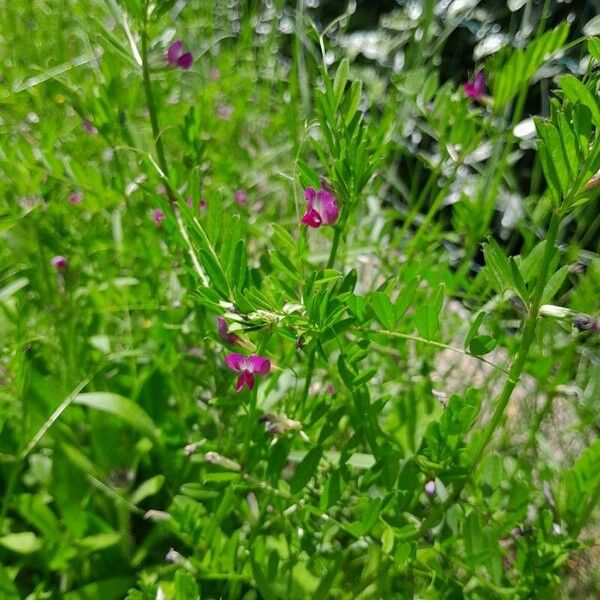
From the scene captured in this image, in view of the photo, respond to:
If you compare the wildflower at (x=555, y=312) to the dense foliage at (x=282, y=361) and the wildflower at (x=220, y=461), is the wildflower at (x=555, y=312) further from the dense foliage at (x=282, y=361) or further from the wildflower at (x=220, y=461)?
the wildflower at (x=220, y=461)

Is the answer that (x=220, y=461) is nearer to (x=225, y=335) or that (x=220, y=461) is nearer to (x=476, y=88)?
(x=225, y=335)

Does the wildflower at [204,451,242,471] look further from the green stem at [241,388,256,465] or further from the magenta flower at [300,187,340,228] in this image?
the magenta flower at [300,187,340,228]

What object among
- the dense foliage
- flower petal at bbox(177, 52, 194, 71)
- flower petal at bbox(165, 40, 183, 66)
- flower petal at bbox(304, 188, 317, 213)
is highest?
flower petal at bbox(165, 40, 183, 66)

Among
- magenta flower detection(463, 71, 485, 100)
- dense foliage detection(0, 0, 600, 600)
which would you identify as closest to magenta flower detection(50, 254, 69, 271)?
dense foliage detection(0, 0, 600, 600)

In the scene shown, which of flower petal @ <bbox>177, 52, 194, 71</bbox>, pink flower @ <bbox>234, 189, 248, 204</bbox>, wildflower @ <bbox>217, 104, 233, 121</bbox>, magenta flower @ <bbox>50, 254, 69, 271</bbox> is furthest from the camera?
wildflower @ <bbox>217, 104, 233, 121</bbox>

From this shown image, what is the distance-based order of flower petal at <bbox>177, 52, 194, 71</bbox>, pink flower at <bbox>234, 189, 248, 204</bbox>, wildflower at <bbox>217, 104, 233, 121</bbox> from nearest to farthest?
flower petal at <bbox>177, 52, 194, 71</bbox> → pink flower at <bbox>234, 189, 248, 204</bbox> → wildflower at <bbox>217, 104, 233, 121</bbox>

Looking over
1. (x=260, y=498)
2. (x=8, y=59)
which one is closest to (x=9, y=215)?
(x=260, y=498)

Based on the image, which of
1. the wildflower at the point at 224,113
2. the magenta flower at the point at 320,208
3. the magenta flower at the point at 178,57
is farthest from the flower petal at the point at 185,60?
the wildflower at the point at 224,113

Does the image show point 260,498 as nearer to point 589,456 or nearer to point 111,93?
point 589,456
